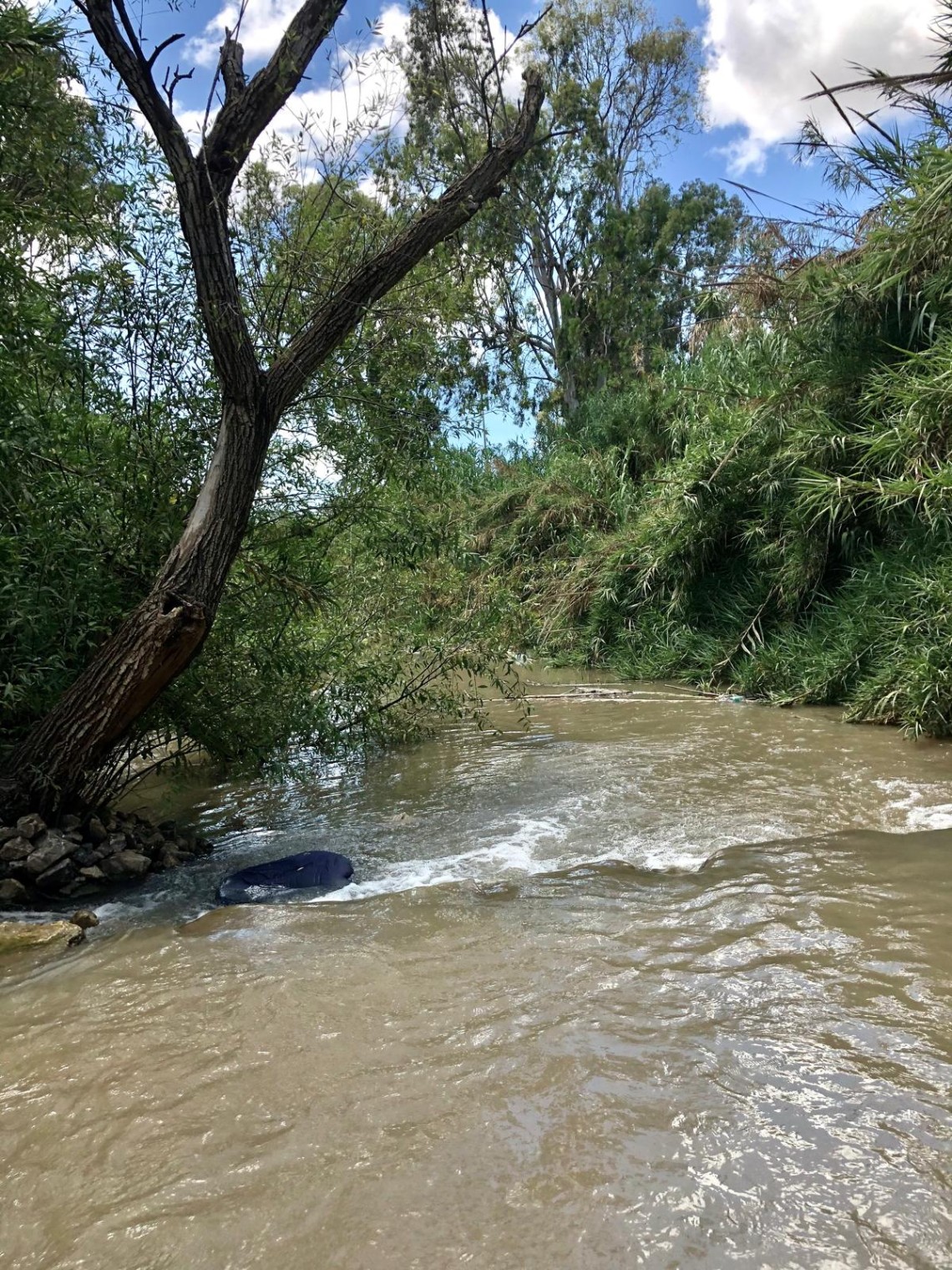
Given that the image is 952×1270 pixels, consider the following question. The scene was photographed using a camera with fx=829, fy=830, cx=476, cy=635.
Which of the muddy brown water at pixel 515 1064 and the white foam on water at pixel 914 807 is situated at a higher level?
the white foam on water at pixel 914 807

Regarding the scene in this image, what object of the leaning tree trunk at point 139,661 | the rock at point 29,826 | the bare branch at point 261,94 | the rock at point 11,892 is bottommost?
the rock at point 11,892

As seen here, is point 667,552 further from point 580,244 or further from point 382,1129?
point 580,244

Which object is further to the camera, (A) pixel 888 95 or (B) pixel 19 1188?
(A) pixel 888 95

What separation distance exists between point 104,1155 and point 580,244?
22.4 metres

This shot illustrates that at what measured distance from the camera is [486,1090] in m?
2.03

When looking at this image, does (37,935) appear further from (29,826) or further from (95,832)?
(95,832)

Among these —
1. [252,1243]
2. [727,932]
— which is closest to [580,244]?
[727,932]

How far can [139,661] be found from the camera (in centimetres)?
377

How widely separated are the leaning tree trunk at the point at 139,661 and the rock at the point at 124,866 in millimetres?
359

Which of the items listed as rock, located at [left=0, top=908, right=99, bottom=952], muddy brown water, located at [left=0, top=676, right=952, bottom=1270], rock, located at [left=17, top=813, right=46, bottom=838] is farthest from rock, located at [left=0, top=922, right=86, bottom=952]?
rock, located at [left=17, top=813, right=46, bottom=838]

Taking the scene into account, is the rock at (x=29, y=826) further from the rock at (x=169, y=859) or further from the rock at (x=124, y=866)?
the rock at (x=169, y=859)

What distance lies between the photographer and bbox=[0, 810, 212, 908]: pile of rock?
363 cm

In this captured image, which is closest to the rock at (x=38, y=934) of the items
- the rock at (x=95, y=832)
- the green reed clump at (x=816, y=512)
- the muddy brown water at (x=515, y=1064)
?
the muddy brown water at (x=515, y=1064)

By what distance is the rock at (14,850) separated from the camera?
3.61 metres
